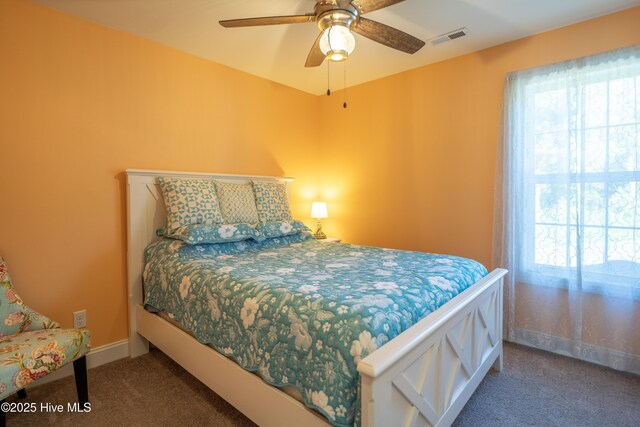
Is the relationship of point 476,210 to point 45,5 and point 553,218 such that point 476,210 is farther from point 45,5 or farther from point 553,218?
point 45,5

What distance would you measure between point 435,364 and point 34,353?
189cm

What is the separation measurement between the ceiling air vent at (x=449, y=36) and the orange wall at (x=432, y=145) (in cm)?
39

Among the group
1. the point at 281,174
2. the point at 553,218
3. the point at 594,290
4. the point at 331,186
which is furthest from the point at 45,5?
the point at 594,290

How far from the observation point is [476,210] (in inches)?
114

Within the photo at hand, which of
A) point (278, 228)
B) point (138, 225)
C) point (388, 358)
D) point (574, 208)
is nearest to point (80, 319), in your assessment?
point (138, 225)

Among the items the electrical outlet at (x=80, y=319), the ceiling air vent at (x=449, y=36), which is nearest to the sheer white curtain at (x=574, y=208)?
the ceiling air vent at (x=449, y=36)

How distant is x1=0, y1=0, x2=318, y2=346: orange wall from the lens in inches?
80.2

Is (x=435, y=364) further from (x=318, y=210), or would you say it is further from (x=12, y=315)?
(x=318, y=210)

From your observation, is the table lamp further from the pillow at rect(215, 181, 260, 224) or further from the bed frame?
the bed frame

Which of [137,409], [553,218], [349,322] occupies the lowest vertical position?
[137,409]

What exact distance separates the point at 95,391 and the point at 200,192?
1486 mm

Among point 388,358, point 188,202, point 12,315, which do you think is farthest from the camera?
point 188,202

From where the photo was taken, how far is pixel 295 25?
2.36 meters

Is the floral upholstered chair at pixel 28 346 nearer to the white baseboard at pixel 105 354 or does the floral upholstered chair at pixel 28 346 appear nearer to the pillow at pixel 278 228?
the white baseboard at pixel 105 354
